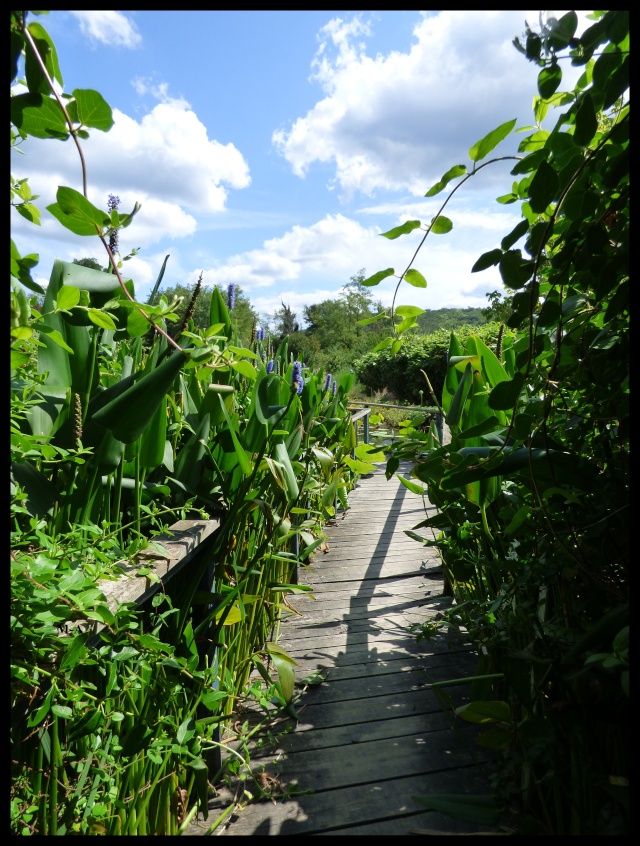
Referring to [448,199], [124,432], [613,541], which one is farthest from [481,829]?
[448,199]

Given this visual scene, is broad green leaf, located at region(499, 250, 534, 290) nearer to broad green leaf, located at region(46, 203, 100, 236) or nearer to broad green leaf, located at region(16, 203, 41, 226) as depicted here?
broad green leaf, located at region(46, 203, 100, 236)

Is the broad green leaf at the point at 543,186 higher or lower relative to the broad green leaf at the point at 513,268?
higher

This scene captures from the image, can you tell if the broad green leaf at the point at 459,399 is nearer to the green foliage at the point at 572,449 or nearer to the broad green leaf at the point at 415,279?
the green foliage at the point at 572,449

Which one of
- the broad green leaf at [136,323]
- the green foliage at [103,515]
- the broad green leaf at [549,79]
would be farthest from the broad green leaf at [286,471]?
the broad green leaf at [549,79]

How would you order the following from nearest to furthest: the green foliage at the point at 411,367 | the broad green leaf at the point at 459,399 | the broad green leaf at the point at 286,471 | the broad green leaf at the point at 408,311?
the broad green leaf at the point at 408,311 → the broad green leaf at the point at 286,471 → the broad green leaf at the point at 459,399 → the green foliage at the point at 411,367

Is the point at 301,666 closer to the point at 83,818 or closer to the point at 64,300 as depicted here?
the point at 83,818

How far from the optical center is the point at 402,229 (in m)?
0.90

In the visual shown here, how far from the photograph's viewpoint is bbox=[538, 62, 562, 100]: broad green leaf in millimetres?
655

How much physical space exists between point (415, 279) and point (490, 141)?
0.23 m

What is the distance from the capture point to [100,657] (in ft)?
2.83

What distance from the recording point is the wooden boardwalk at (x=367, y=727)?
137cm

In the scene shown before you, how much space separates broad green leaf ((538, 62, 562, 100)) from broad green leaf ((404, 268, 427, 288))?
0.32 metres

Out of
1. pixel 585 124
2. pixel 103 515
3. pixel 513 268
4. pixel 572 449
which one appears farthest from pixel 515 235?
pixel 103 515
